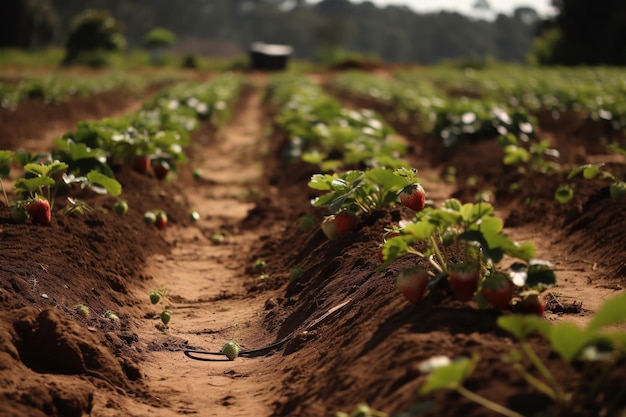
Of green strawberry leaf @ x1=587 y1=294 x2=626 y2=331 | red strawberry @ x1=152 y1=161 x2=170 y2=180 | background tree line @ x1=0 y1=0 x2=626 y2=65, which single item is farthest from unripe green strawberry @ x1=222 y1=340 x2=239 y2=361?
background tree line @ x1=0 y1=0 x2=626 y2=65

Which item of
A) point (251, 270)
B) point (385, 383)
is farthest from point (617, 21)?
point (385, 383)

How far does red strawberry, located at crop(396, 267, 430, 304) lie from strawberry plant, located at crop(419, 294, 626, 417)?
81cm

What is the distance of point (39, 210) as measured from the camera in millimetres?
5926

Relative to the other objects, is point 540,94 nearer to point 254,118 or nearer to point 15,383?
point 254,118

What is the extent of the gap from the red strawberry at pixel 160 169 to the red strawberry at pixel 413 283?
534 centimetres

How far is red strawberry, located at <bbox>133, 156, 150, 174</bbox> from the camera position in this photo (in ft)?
28.1

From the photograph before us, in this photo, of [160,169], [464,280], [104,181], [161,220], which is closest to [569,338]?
[464,280]

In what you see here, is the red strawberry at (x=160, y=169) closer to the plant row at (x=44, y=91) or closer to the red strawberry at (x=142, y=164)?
the red strawberry at (x=142, y=164)

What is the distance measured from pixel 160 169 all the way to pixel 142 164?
31cm

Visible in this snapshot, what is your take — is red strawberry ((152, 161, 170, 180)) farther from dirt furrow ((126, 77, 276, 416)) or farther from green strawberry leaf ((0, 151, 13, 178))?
green strawberry leaf ((0, 151, 13, 178))

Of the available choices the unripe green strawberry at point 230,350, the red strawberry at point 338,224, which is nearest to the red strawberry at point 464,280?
the unripe green strawberry at point 230,350

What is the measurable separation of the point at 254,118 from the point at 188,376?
57.5 feet

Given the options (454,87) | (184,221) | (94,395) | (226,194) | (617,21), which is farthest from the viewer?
(617,21)

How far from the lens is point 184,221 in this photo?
852 cm
